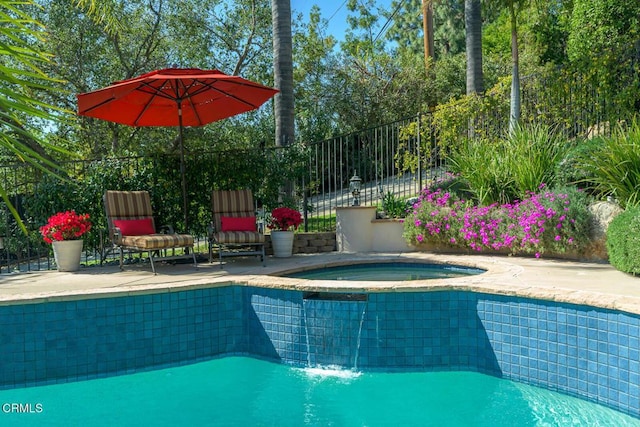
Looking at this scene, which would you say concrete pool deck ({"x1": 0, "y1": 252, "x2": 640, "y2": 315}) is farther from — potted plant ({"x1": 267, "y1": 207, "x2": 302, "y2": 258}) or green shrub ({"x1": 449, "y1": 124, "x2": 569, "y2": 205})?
green shrub ({"x1": 449, "y1": 124, "x2": 569, "y2": 205})

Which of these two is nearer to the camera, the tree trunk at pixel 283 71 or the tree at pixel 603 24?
the tree trunk at pixel 283 71

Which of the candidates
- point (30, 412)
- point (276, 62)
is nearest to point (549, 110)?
point (276, 62)

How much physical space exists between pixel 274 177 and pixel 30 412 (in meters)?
5.28

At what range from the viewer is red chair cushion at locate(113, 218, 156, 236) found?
698 cm

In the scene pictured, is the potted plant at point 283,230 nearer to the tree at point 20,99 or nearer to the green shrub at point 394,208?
the green shrub at point 394,208

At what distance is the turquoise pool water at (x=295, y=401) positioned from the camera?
368 centimetres

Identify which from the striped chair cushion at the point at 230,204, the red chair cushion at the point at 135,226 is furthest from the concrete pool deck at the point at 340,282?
the striped chair cushion at the point at 230,204

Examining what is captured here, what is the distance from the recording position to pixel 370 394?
417 centimetres

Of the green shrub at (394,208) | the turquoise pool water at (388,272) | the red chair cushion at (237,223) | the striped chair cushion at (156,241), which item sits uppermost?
the green shrub at (394,208)

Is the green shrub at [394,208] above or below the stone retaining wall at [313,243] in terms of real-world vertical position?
above

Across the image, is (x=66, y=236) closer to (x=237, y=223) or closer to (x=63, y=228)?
(x=63, y=228)

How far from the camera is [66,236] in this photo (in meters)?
6.93

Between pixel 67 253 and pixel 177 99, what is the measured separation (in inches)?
98.4

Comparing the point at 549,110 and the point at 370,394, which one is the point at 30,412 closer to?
the point at 370,394
